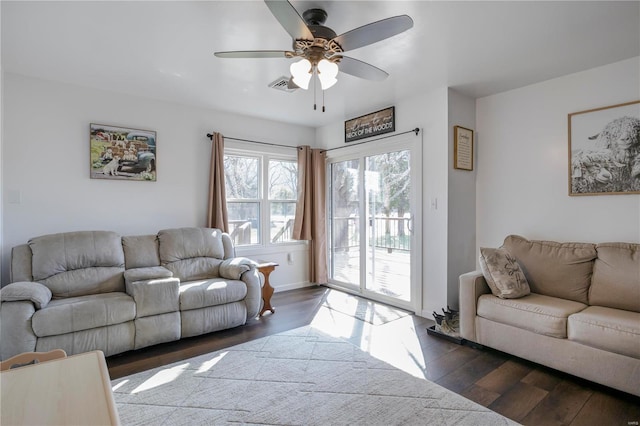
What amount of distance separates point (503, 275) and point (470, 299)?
1.15 feet

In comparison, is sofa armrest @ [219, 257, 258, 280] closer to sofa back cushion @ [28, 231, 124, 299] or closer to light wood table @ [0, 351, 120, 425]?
sofa back cushion @ [28, 231, 124, 299]

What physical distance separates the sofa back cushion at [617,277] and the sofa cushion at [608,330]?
110mm

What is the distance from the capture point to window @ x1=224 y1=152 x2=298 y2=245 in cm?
449

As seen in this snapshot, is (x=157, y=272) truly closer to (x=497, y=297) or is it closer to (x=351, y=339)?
(x=351, y=339)

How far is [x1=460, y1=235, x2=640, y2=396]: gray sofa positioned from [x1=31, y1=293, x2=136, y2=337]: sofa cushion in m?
2.96

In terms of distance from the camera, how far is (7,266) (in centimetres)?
302

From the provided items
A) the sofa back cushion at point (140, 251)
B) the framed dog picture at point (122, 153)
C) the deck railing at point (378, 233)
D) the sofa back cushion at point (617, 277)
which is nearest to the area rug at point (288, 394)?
the sofa back cushion at point (140, 251)

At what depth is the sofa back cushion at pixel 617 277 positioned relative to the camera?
242 cm

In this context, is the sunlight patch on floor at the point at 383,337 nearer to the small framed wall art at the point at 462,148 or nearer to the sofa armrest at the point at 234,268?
the sofa armrest at the point at 234,268

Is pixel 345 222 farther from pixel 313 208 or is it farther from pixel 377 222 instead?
pixel 377 222

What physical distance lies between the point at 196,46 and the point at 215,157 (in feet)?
5.63

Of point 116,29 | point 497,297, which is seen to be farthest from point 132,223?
point 497,297

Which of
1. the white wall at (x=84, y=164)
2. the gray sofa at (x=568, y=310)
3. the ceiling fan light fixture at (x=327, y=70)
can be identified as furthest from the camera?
the white wall at (x=84, y=164)

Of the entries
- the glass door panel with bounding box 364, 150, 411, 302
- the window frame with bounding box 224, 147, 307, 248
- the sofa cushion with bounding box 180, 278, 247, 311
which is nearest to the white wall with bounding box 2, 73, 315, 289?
the window frame with bounding box 224, 147, 307, 248
